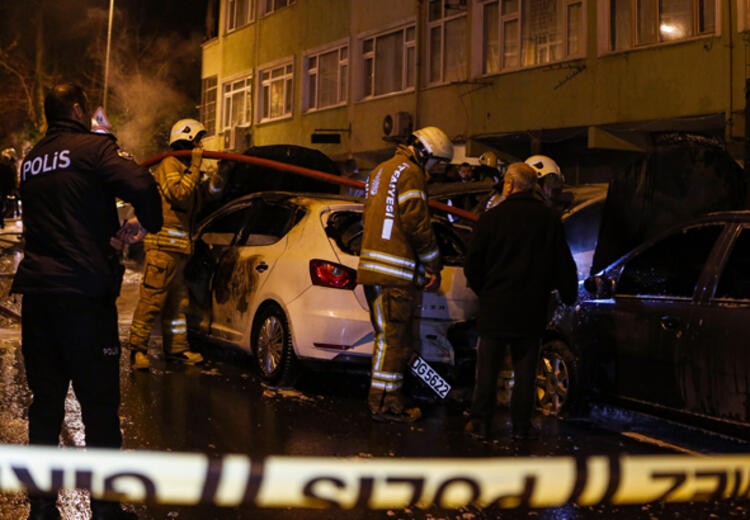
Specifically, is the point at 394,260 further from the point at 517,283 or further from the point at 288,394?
the point at 288,394

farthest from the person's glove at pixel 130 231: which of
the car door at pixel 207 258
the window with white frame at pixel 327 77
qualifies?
the window with white frame at pixel 327 77

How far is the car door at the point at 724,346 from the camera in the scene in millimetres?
5445

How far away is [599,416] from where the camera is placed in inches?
296

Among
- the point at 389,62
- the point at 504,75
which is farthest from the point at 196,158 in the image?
the point at 389,62

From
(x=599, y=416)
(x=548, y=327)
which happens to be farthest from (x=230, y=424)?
(x=599, y=416)

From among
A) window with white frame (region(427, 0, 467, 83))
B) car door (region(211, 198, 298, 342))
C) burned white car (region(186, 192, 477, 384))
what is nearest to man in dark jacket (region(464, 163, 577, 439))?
burned white car (region(186, 192, 477, 384))

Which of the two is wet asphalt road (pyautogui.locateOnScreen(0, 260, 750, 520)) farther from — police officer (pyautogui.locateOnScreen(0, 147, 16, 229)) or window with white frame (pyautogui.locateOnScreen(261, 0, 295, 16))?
window with white frame (pyautogui.locateOnScreen(261, 0, 295, 16))

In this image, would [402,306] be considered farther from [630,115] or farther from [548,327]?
[630,115]

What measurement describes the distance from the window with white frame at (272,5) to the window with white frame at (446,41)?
8.29m

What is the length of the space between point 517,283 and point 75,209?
3044 mm

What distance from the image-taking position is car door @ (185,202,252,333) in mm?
8641

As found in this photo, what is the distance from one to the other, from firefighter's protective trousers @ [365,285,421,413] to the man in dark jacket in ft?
1.78

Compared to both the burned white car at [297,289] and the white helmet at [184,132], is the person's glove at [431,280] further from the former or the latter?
the white helmet at [184,132]

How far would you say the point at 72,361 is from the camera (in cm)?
404
